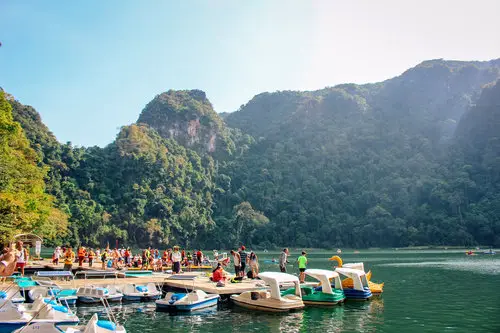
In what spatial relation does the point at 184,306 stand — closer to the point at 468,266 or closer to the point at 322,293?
the point at 322,293

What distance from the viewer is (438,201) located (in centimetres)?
12275

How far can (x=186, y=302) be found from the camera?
19281mm

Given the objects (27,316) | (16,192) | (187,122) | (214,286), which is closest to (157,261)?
(16,192)

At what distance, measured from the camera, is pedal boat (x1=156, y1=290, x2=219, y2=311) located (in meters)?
19.2

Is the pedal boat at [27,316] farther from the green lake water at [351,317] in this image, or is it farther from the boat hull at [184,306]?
the boat hull at [184,306]

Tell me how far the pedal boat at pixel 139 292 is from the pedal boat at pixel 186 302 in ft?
9.36

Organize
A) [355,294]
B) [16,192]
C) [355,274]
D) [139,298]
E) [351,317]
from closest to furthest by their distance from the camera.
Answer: [351,317]
[139,298]
[355,294]
[355,274]
[16,192]

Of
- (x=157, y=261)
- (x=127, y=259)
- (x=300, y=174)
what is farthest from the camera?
(x=300, y=174)

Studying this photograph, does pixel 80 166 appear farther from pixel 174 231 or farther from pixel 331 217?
pixel 331 217

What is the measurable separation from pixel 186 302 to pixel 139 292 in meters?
4.30

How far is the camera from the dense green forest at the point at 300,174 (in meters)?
106

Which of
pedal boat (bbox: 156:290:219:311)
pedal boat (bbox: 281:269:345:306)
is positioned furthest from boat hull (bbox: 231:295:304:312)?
pedal boat (bbox: 156:290:219:311)

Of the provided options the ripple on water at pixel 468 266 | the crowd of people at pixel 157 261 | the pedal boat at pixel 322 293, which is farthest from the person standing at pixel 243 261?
the ripple on water at pixel 468 266

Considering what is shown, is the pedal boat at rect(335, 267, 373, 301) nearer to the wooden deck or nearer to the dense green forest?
the wooden deck
